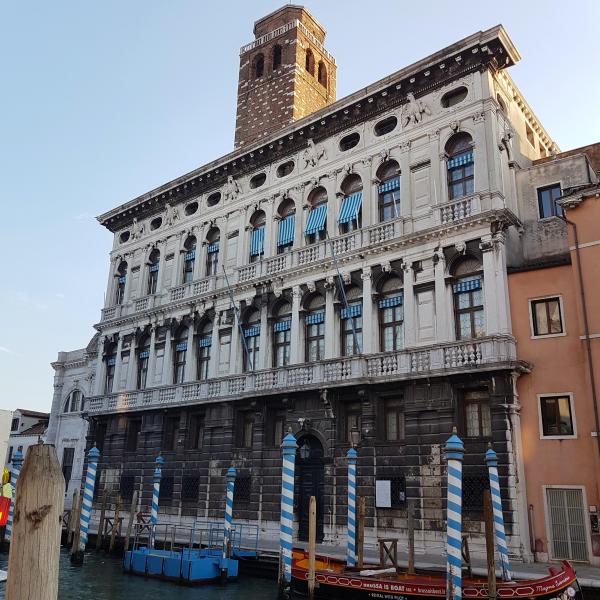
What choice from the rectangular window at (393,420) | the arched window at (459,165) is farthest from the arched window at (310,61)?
the rectangular window at (393,420)

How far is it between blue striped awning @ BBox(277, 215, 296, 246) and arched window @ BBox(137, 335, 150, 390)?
29.5ft

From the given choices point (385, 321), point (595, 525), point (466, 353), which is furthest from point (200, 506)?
point (595, 525)

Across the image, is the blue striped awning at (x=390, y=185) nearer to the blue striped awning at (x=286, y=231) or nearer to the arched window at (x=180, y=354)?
the blue striped awning at (x=286, y=231)

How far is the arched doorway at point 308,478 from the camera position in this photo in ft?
67.8

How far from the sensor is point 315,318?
23.1m

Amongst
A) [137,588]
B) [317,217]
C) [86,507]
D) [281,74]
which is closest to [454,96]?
[317,217]

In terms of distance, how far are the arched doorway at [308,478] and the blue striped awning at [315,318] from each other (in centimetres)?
421

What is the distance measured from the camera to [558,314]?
17.7 m

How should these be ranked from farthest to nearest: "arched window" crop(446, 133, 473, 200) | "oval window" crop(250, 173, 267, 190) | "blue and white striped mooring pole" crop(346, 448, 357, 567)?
"oval window" crop(250, 173, 267, 190), "arched window" crop(446, 133, 473, 200), "blue and white striped mooring pole" crop(346, 448, 357, 567)

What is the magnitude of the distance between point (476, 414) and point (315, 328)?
713cm

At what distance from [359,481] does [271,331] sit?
7183 millimetres

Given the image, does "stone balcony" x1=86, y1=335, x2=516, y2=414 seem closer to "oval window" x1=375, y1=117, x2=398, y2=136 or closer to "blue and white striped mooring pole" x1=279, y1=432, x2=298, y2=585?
"blue and white striped mooring pole" x1=279, y1=432, x2=298, y2=585

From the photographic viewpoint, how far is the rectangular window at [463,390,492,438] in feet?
58.6

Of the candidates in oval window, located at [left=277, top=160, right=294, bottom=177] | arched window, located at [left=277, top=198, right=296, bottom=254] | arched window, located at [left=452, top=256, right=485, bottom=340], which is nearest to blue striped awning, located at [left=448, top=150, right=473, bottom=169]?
arched window, located at [left=452, top=256, right=485, bottom=340]
